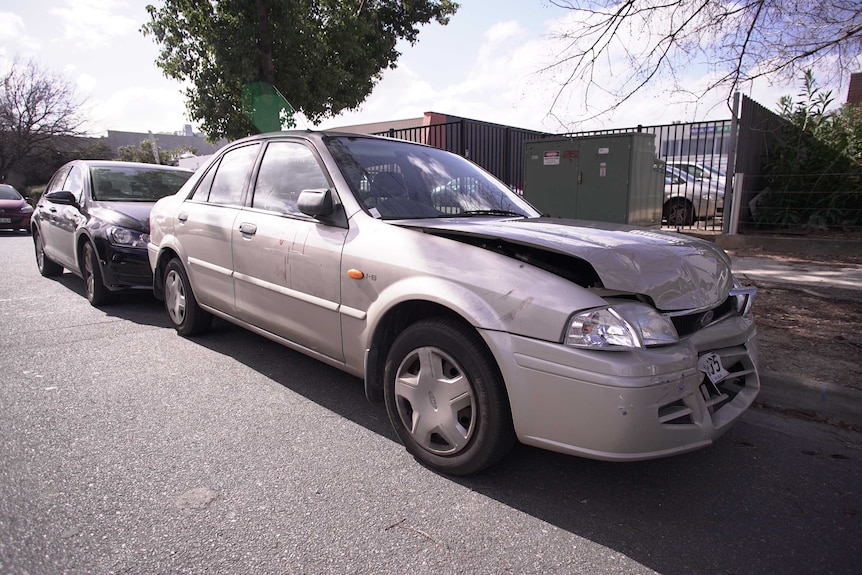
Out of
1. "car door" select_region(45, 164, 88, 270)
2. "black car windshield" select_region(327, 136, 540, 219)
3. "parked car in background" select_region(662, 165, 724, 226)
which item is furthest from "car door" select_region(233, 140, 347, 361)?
"parked car in background" select_region(662, 165, 724, 226)

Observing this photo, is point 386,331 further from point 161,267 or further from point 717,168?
point 717,168

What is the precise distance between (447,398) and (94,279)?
5002 millimetres

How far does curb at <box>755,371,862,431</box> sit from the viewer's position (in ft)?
11.3

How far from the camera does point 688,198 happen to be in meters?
11.5

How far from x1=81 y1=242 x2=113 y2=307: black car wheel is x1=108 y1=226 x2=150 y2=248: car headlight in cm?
32

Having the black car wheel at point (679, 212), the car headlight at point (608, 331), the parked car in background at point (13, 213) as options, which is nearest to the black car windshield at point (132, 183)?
the car headlight at point (608, 331)

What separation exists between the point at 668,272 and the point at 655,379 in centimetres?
57

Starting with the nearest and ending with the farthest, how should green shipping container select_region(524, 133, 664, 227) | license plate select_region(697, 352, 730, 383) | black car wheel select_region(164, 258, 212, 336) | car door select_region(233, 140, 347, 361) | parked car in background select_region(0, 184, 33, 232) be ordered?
license plate select_region(697, 352, 730, 383)
car door select_region(233, 140, 347, 361)
black car wheel select_region(164, 258, 212, 336)
green shipping container select_region(524, 133, 664, 227)
parked car in background select_region(0, 184, 33, 232)

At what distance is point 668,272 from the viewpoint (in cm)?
252

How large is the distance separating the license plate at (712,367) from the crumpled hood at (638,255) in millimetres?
245

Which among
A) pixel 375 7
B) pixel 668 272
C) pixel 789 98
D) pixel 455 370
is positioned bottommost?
pixel 455 370

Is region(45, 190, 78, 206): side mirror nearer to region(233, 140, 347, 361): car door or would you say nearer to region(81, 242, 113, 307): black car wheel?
region(81, 242, 113, 307): black car wheel

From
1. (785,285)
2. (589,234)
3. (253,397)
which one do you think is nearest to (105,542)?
(253,397)

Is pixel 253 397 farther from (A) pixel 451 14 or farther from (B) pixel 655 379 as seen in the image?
(A) pixel 451 14
